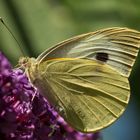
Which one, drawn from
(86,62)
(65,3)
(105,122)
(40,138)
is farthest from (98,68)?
(65,3)

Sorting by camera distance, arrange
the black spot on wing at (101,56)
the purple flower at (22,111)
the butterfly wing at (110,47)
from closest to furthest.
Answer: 1. the purple flower at (22,111)
2. the butterfly wing at (110,47)
3. the black spot on wing at (101,56)

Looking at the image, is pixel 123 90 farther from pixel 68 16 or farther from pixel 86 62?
pixel 68 16

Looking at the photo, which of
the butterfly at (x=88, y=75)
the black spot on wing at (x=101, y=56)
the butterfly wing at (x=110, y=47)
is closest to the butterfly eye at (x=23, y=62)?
the butterfly at (x=88, y=75)

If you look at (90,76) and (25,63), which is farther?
(90,76)

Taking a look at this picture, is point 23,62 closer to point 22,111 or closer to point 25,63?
point 25,63

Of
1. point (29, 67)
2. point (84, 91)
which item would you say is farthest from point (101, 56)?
point (29, 67)

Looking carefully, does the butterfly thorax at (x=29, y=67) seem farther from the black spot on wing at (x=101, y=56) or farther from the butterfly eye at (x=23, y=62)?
the black spot on wing at (x=101, y=56)

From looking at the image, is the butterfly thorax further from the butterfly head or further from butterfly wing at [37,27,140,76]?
butterfly wing at [37,27,140,76]
